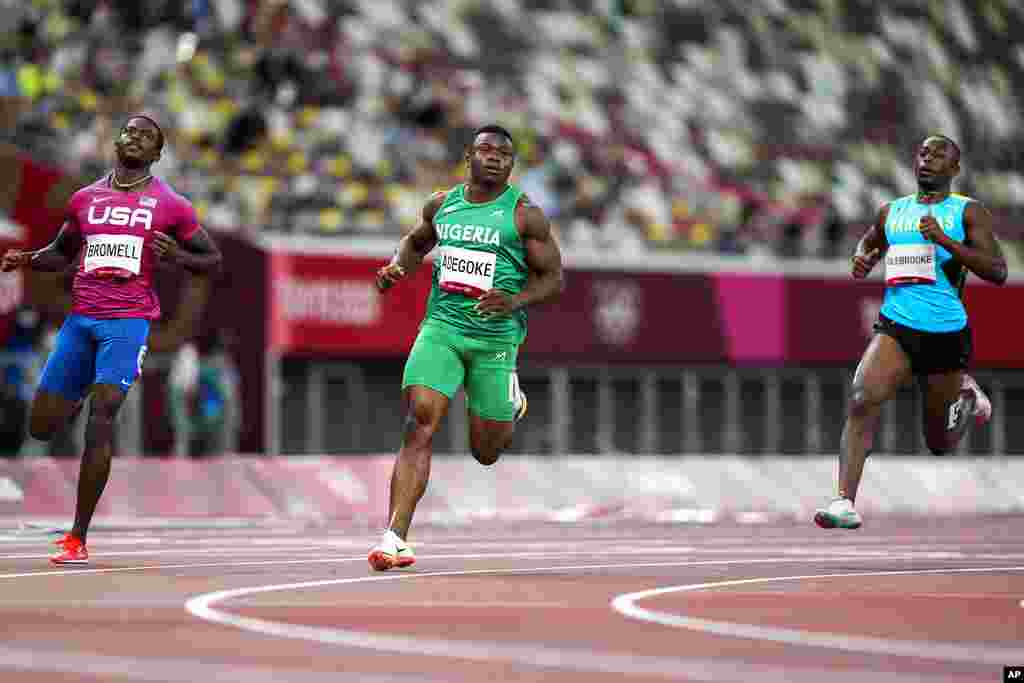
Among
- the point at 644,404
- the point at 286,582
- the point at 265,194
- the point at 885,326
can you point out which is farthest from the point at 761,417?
the point at 286,582

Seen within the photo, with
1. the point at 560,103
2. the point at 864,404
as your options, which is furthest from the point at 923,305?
the point at 560,103

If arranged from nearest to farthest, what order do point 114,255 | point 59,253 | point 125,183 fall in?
1. point 114,255
2. point 125,183
3. point 59,253

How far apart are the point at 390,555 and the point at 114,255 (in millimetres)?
2507

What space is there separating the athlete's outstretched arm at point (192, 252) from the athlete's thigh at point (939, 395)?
14.4 ft

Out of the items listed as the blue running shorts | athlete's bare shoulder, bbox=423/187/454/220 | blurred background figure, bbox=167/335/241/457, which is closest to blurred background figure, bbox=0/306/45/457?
blurred background figure, bbox=167/335/241/457

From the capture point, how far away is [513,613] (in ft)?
28.0

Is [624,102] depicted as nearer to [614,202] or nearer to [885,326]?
[614,202]

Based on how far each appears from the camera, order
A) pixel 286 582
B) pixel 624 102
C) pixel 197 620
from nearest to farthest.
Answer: pixel 197 620
pixel 286 582
pixel 624 102

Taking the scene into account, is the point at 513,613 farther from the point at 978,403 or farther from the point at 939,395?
the point at 978,403

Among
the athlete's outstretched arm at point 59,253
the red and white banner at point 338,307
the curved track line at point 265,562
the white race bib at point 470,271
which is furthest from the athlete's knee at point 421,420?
the red and white banner at point 338,307

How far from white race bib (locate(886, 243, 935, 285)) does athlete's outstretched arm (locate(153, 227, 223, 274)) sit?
4.08m

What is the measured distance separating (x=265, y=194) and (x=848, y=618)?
60.5 feet

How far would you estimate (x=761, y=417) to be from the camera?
3167 centimetres

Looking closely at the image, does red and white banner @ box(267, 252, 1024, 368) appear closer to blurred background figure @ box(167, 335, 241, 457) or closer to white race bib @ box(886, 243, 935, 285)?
blurred background figure @ box(167, 335, 241, 457)
